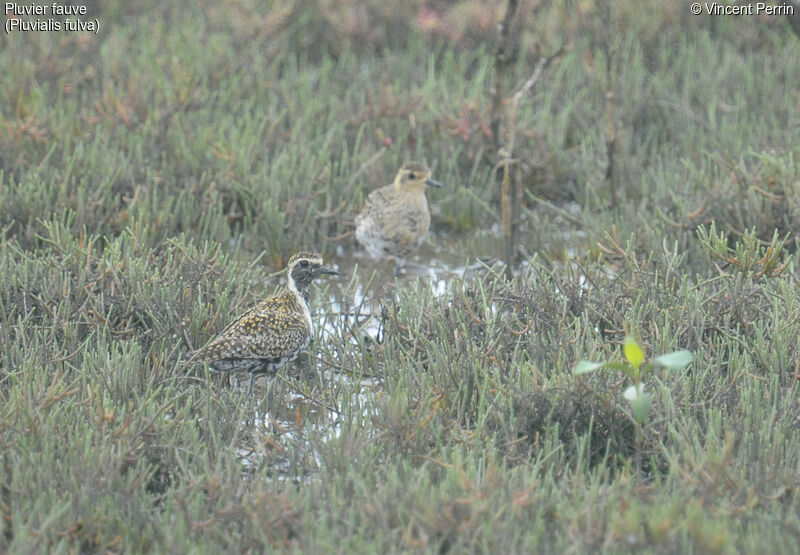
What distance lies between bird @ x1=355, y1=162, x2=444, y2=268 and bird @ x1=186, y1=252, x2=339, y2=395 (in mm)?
1664

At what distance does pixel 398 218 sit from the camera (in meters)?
7.23

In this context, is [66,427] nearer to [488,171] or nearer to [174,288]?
[174,288]

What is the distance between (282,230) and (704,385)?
11.2 ft

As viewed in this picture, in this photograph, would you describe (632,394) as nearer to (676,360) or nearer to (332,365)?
(676,360)

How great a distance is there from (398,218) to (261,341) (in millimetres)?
2235

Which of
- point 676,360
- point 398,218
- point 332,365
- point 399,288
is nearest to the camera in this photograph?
point 676,360

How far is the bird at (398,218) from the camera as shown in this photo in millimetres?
7234

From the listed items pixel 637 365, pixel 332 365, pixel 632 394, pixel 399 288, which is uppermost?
pixel 637 365

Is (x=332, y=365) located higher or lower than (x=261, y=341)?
lower

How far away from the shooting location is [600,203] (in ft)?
26.3

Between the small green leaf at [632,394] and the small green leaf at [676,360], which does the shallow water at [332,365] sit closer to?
the small green leaf at [632,394]

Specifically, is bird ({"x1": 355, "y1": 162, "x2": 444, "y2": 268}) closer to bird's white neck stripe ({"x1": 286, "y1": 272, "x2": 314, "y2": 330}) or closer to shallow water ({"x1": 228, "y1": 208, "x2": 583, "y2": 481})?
shallow water ({"x1": 228, "y1": 208, "x2": 583, "y2": 481})

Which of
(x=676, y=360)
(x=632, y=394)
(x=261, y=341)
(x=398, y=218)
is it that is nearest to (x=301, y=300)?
(x=261, y=341)

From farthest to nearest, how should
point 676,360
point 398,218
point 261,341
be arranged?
point 398,218 → point 261,341 → point 676,360
